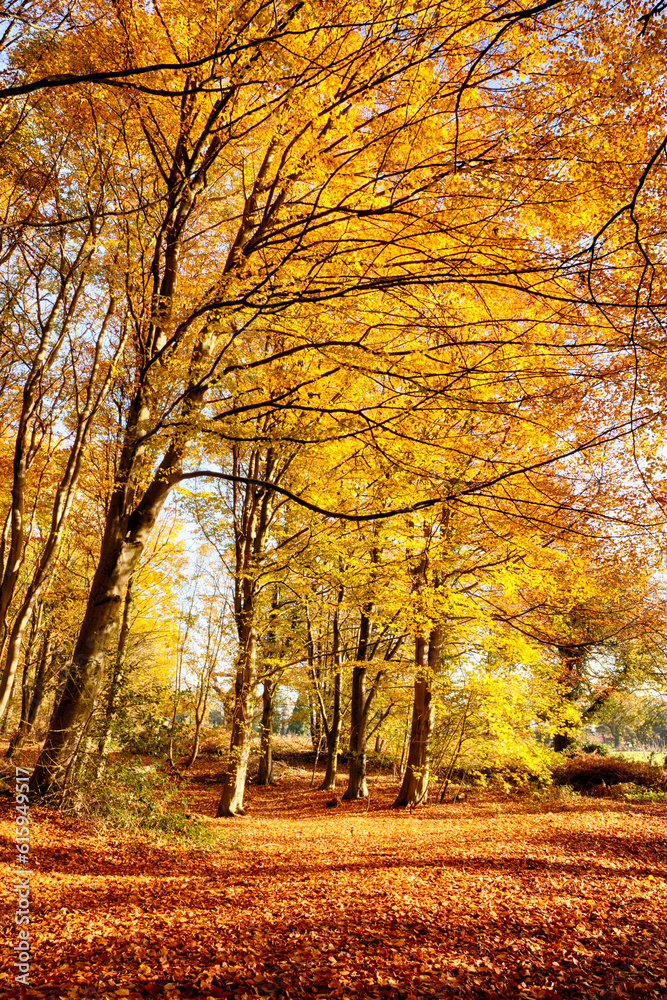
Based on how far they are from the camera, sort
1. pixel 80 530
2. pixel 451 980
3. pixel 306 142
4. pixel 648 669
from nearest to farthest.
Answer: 1. pixel 451 980
2. pixel 306 142
3. pixel 80 530
4. pixel 648 669

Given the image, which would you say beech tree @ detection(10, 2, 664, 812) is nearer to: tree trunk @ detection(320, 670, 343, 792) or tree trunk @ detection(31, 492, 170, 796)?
tree trunk @ detection(31, 492, 170, 796)

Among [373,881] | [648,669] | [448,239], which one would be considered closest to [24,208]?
[448,239]

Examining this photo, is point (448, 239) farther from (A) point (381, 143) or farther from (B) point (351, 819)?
(B) point (351, 819)

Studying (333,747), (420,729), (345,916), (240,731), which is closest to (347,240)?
(345,916)

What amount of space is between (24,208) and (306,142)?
412 cm

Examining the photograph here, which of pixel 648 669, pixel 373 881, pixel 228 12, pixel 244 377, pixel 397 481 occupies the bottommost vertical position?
pixel 373 881

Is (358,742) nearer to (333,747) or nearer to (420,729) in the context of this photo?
(333,747)

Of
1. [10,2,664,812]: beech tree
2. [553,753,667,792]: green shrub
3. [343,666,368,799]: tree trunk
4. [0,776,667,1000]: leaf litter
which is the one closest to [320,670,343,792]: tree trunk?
[343,666,368,799]: tree trunk

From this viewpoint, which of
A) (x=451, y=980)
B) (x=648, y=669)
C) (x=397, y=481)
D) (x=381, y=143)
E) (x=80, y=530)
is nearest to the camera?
(x=451, y=980)

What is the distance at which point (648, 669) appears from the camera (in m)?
17.9

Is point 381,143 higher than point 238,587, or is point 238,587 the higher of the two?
point 381,143

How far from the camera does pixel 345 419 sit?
19.6 feet

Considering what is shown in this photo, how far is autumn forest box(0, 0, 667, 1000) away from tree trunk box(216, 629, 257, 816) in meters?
0.07

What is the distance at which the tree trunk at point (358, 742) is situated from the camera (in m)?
13.7
